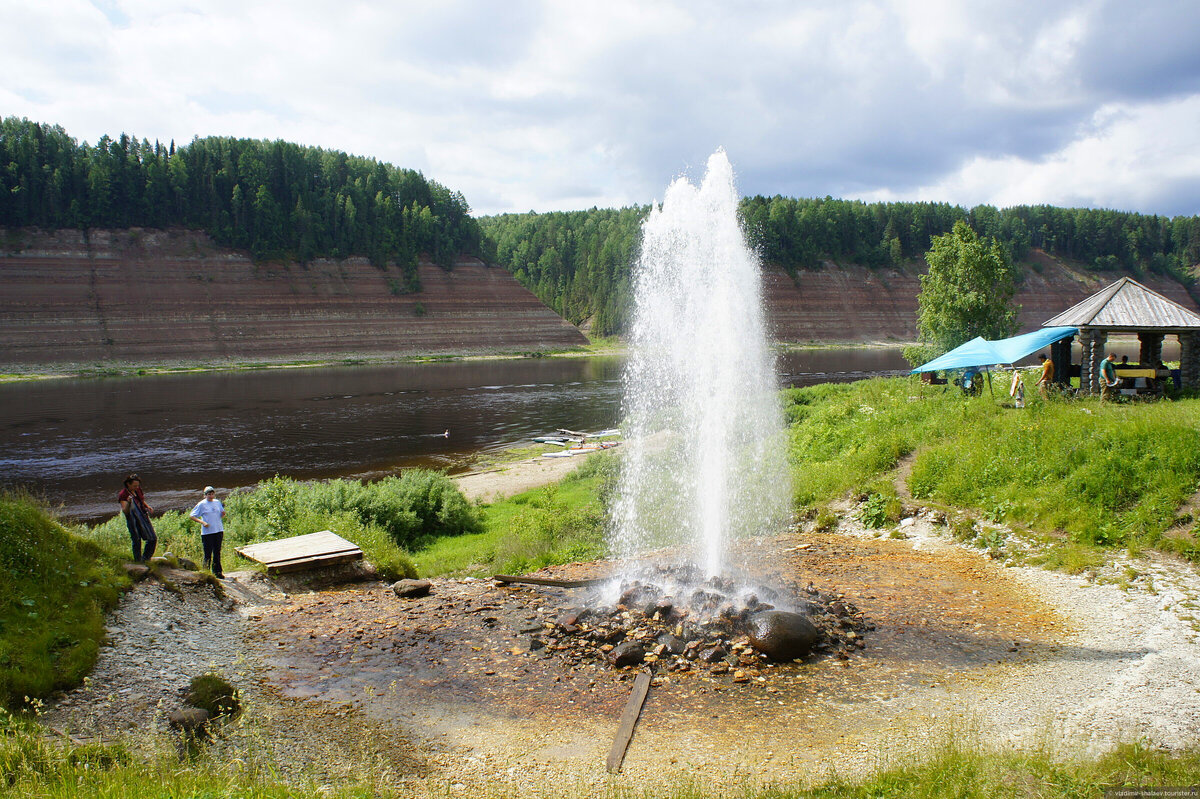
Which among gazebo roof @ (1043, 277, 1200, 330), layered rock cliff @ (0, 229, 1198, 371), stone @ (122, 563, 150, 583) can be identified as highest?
layered rock cliff @ (0, 229, 1198, 371)

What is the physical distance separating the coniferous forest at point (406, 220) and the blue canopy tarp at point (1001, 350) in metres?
84.3

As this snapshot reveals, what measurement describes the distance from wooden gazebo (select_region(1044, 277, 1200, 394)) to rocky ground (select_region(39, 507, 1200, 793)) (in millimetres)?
15230

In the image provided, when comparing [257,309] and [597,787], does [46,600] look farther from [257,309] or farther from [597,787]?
[257,309]

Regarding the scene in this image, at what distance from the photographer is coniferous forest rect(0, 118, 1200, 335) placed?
10088cm

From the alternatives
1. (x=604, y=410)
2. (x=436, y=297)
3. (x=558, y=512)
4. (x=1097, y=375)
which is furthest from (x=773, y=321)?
(x=558, y=512)

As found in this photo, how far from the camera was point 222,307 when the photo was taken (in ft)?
313

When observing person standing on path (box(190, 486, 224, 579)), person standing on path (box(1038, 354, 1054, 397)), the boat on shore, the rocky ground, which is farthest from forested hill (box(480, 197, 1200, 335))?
the rocky ground

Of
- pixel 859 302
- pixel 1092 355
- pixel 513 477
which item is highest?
pixel 859 302

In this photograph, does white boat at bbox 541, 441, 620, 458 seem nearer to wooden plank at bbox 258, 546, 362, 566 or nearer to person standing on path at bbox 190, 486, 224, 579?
wooden plank at bbox 258, 546, 362, 566

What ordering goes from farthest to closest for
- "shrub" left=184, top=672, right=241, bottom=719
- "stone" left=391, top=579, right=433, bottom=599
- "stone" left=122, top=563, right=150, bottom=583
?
"stone" left=391, top=579, right=433, bottom=599
"stone" left=122, top=563, right=150, bottom=583
"shrub" left=184, top=672, right=241, bottom=719

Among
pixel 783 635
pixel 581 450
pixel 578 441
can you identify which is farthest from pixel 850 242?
pixel 783 635

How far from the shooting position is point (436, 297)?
114188 millimetres

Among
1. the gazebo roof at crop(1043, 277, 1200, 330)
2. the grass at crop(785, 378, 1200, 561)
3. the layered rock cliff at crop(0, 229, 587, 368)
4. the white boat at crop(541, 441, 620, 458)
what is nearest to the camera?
the grass at crop(785, 378, 1200, 561)

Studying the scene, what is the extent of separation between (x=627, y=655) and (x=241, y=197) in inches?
4748
